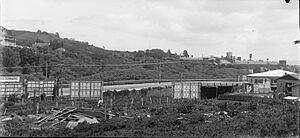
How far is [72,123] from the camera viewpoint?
18750mm

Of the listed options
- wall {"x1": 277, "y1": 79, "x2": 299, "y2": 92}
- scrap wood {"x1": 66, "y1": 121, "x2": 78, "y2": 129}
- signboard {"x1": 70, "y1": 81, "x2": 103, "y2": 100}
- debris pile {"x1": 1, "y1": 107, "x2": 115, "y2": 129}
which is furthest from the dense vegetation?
scrap wood {"x1": 66, "y1": 121, "x2": 78, "y2": 129}

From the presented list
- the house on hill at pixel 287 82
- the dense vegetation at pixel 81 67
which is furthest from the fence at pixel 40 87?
→ the house on hill at pixel 287 82

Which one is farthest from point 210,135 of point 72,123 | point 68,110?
point 68,110

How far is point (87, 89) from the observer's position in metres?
30.0

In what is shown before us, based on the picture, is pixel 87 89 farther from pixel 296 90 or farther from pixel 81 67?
pixel 81 67

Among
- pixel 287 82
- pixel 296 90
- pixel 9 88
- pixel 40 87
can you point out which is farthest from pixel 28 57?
pixel 296 90

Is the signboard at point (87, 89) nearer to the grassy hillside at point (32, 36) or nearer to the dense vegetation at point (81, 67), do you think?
the dense vegetation at point (81, 67)

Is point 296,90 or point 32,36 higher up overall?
point 32,36

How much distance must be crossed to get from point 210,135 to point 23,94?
21.4 metres

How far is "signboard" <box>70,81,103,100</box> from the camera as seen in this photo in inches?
1176

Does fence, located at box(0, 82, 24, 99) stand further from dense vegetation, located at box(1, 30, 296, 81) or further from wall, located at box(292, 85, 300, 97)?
wall, located at box(292, 85, 300, 97)

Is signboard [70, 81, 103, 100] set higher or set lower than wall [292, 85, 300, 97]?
higher

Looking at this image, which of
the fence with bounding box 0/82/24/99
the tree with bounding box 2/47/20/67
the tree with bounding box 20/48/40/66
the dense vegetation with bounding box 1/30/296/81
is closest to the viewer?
the fence with bounding box 0/82/24/99

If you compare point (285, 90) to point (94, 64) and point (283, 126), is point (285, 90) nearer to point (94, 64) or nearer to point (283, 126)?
point (283, 126)
